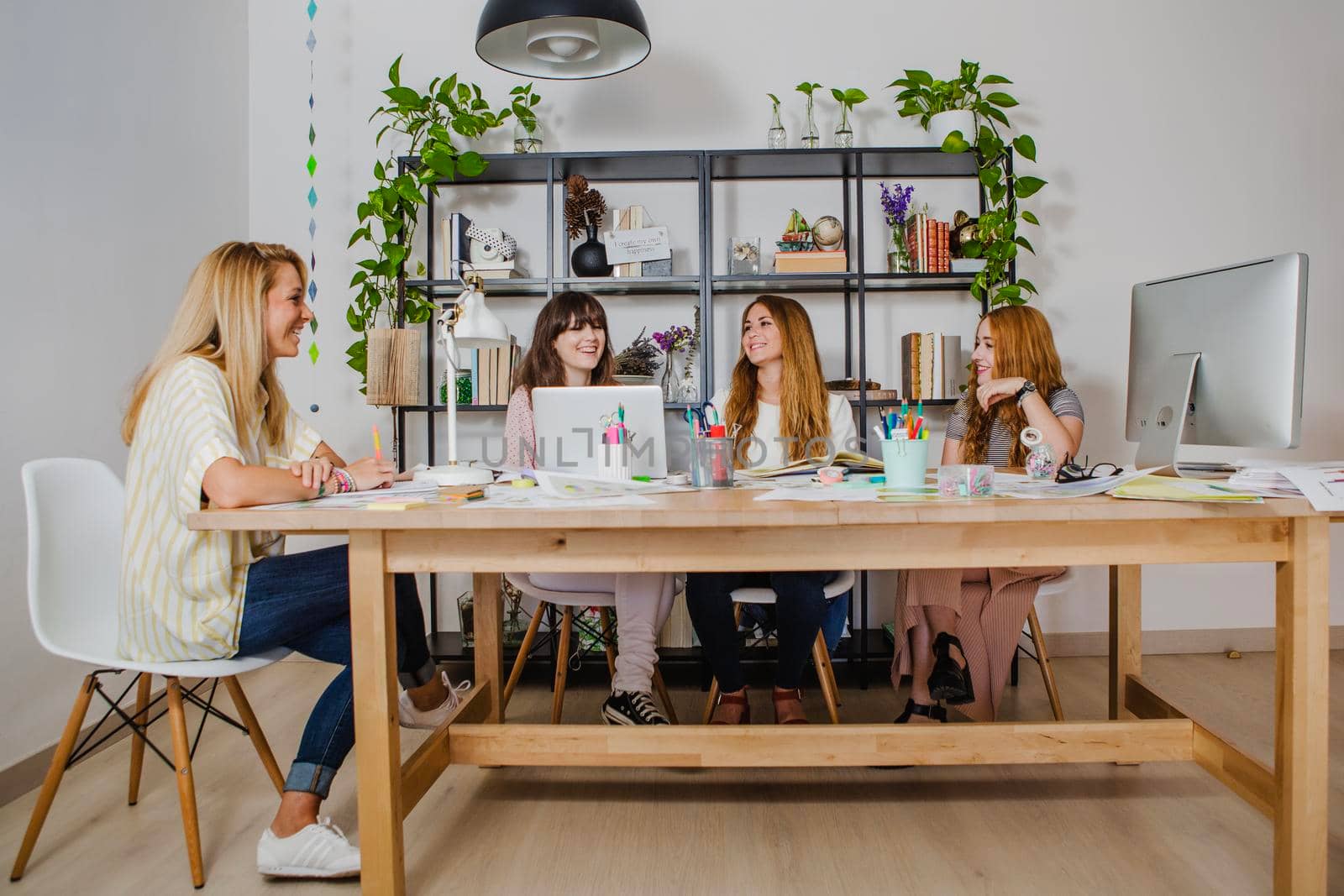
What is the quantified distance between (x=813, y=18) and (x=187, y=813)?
3.16 m

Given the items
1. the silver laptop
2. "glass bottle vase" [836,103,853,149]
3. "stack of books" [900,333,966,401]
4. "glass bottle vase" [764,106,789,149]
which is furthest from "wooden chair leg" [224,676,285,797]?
"glass bottle vase" [836,103,853,149]

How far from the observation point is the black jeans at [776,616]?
198 cm

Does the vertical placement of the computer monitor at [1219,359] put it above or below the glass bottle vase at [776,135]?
below

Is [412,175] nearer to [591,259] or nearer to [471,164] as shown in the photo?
[471,164]

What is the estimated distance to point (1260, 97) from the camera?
3.08m

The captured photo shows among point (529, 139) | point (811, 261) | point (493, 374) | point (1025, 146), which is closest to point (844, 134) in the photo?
point (811, 261)

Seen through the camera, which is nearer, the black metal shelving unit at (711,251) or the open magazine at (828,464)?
the open magazine at (828,464)

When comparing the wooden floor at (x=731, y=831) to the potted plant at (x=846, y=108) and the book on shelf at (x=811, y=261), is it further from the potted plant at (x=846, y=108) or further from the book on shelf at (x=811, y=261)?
the potted plant at (x=846, y=108)

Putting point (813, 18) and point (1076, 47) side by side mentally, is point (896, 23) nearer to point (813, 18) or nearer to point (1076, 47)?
point (813, 18)

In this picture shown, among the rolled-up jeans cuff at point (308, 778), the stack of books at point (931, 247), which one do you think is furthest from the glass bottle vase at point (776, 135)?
the rolled-up jeans cuff at point (308, 778)

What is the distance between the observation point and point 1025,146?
2779mm

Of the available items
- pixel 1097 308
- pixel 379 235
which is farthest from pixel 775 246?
pixel 379 235

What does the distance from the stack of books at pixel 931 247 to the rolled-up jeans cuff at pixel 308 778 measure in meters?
2.34

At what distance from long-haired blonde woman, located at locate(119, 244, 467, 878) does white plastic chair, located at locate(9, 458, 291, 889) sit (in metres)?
0.05
